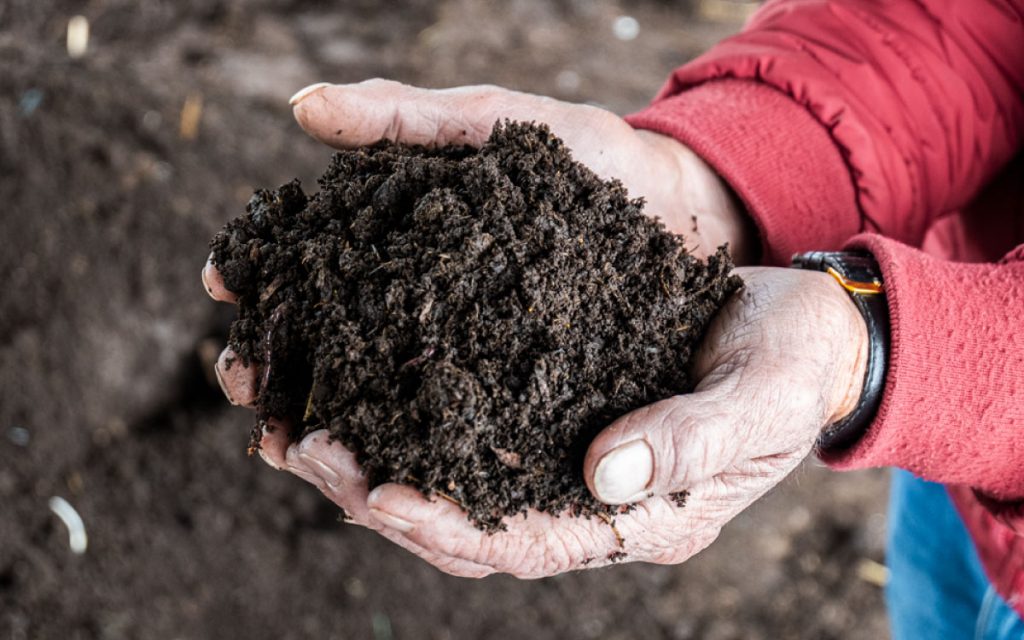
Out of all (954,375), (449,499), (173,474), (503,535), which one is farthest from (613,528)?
(173,474)

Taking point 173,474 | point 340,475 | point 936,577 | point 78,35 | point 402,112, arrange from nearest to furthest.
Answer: point 340,475 < point 402,112 < point 936,577 < point 173,474 < point 78,35

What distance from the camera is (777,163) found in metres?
1.81

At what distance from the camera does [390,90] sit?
1706 mm

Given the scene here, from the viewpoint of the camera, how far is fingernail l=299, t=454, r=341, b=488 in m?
1.34

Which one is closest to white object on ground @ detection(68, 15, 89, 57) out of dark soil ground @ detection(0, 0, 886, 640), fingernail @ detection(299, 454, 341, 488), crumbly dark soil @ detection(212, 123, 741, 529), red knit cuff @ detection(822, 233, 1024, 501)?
dark soil ground @ detection(0, 0, 886, 640)

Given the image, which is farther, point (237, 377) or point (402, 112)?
point (402, 112)

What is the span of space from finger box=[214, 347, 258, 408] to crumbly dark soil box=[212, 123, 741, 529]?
0.03 m

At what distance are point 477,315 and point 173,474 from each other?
196 cm

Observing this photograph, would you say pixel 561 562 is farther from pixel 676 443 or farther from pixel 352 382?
pixel 352 382

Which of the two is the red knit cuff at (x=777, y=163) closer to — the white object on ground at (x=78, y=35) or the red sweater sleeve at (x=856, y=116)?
the red sweater sleeve at (x=856, y=116)

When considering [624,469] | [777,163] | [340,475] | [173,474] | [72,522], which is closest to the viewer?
[624,469]

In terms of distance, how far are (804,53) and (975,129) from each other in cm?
41

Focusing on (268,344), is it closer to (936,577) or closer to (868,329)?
(868,329)

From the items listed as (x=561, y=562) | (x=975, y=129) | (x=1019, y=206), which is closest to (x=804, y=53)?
(x=975, y=129)
